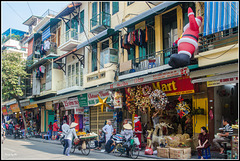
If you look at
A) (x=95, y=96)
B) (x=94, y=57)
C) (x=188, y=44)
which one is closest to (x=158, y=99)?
(x=188, y=44)

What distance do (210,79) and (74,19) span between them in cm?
1677

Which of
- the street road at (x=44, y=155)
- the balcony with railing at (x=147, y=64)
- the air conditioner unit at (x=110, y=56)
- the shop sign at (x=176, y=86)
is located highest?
the air conditioner unit at (x=110, y=56)

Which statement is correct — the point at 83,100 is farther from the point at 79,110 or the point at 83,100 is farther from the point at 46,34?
the point at 46,34

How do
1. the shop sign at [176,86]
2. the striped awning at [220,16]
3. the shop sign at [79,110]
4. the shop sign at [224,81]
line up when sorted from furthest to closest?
the shop sign at [79,110] < the shop sign at [176,86] < the shop sign at [224,81] < the striped awning at [220,16]

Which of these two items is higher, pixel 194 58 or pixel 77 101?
pixel 194 58

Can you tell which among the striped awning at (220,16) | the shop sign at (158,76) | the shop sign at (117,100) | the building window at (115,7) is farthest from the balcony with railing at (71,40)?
the striped awning at (220,16)

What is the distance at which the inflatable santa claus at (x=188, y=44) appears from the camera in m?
11.2

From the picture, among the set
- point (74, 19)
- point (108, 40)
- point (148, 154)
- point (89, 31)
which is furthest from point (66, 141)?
point (74, 19)

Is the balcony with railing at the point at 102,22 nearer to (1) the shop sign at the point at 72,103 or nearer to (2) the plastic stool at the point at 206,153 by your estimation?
(1) the shop sign at the point at 72,103

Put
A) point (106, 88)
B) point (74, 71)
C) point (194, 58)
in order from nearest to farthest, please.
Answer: point (194, 58), point (106, 88), point (74, 71)

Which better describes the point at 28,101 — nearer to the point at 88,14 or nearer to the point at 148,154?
the point at 88,14

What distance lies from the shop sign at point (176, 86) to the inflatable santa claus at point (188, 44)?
1.66 metres

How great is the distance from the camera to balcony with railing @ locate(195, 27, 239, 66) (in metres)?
10.3

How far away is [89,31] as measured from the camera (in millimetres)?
21312
